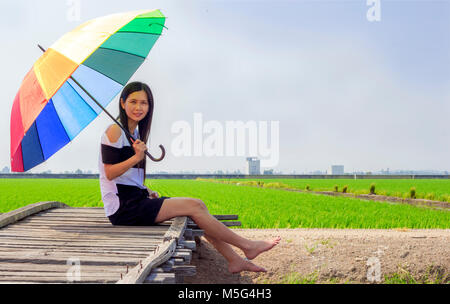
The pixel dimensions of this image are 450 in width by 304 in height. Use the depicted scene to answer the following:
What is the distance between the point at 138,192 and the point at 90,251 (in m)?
0.82

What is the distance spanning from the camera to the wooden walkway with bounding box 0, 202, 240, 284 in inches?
96.7

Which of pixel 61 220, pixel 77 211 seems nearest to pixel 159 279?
pixel 61 220

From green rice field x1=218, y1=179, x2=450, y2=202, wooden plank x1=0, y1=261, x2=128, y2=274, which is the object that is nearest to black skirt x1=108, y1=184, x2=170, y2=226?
wooden plank x1=0, y1=261, x2=128, y2=274

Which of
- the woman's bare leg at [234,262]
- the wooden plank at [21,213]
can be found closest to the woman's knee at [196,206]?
the woman's bare leg at [234,262]

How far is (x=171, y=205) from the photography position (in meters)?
3.78

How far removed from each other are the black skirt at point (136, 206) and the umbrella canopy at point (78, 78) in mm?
934

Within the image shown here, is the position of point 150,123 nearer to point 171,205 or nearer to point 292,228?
point 171,205

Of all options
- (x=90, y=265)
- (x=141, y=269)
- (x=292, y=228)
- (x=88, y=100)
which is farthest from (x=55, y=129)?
(x=292, y=228)

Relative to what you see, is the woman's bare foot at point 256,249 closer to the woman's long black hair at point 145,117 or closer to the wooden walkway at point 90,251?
the wooden walkway at point 90,251

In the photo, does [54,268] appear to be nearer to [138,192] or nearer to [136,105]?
[138,192]

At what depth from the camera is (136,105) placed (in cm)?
378

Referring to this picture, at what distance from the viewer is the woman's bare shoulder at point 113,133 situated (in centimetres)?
363

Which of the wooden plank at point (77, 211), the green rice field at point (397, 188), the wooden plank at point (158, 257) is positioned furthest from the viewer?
the green rice field at point (397, 188)
